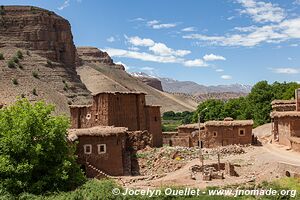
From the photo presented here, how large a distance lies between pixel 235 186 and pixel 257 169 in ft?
15.2

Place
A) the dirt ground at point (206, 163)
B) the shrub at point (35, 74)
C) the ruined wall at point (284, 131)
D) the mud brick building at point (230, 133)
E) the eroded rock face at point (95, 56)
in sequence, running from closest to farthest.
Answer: the dirt ground at point (206, 163) < the ruined wall at point (284, 131) < the mud brick building at point (230, 133) < the shrub at point (35, 74) < the eroded rock face at point (95, 56)

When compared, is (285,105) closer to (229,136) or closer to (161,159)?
(229,136)

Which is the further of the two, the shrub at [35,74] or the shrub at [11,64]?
the shrub at [35,74]

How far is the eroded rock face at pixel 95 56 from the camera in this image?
16612 centimetres

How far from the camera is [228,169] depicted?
31.1 metres

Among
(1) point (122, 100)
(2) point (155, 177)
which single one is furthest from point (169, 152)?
(1) point (122, 100)

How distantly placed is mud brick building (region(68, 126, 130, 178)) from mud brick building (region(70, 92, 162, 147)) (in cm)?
562

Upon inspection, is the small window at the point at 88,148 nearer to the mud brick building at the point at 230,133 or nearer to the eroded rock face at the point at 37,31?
the mud brick building at the point at 230,133

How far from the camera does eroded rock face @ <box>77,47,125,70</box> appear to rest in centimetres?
16612

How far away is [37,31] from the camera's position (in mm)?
97188

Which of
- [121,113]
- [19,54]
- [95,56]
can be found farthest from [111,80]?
[121,113]

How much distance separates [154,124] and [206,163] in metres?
9.57

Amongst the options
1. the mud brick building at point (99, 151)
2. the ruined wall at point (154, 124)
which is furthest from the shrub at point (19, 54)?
the mud brick building at point (99, 151)

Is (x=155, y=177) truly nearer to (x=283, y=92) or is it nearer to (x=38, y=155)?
(x=38, y=155)
